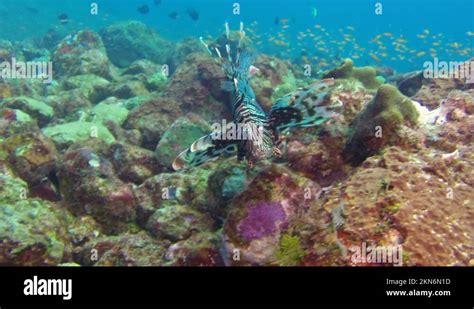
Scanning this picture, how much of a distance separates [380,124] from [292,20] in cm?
2005

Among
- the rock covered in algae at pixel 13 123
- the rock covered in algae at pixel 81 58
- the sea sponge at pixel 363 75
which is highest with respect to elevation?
the rock covered in algae at pixel 81 58

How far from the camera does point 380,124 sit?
458cm

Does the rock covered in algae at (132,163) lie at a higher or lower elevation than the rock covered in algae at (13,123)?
lower

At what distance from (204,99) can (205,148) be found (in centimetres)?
609

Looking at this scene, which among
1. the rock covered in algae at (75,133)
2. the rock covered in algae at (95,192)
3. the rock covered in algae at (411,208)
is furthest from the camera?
the rock covered in algae at (75,133)

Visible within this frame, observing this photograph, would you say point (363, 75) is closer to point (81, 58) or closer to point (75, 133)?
point (75, 133)

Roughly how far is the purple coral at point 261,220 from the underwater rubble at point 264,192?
0.01m

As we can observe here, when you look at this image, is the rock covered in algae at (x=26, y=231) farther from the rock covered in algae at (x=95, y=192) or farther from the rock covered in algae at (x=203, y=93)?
the rock covered in algae at (x=203, y=93)

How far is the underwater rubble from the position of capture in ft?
11.2

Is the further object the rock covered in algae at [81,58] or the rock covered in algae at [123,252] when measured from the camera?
the rock covered in algae at [81,58]

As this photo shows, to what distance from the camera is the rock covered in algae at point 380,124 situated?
456 cm

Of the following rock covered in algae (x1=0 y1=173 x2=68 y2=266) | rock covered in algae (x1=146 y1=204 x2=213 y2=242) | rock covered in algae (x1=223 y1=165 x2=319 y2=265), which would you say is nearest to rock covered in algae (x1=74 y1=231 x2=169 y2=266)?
rock covered in algae (x1=146 y1=204 x2=213 y2=242)

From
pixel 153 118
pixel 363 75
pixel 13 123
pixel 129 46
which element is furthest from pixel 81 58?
pixel 363 75

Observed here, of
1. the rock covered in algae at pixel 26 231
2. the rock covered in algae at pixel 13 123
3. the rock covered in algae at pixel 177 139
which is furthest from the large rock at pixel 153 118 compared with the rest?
the rock covered in algae at pixel 26 231
